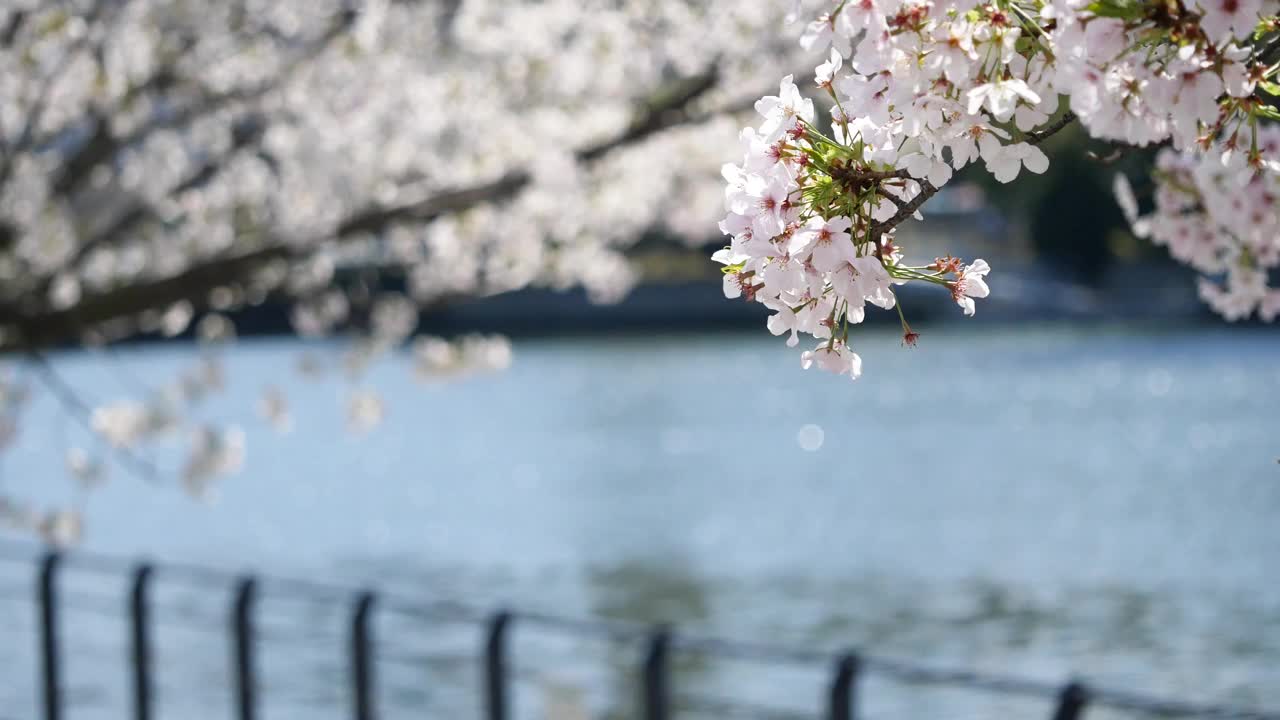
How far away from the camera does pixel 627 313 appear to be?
70.4 metres

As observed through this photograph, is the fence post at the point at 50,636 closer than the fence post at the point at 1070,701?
No

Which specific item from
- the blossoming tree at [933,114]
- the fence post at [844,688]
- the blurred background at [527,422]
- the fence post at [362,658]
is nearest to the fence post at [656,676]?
the blurred background at [527,422]

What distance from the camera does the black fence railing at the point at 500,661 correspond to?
4402mm

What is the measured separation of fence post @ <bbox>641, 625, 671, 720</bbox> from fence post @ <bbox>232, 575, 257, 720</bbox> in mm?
2312

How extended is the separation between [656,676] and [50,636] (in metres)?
3.79

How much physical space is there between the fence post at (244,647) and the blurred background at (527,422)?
220mm

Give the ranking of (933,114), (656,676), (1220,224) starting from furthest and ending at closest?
1. (656,676)
2. (1220,224)
3. (933,114)

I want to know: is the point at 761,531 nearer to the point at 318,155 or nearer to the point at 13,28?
the point at 318,155

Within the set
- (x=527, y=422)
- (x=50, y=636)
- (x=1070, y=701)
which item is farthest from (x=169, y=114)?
(x=527, y=422)

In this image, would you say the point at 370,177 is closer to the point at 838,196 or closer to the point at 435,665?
the point at 838,196

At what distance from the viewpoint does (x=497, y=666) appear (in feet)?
21.3

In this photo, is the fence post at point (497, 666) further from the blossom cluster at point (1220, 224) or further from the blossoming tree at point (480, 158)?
the blossom cluster at point (1220, 224)

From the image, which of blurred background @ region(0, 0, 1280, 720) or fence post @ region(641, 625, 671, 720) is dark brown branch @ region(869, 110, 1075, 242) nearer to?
blurred background @ region(0, 0, 1280, 720)

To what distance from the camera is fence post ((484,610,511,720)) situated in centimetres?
639
